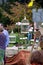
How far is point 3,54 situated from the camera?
379 cm

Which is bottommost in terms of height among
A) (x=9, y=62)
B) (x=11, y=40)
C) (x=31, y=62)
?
(x=11, y=40)

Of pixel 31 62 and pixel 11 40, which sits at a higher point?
pixel 31 62

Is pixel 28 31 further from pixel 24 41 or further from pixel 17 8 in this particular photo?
pixel 17 8

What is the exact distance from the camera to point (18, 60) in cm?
415

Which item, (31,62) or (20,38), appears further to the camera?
(20,38)

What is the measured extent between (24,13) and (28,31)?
13.6 feet

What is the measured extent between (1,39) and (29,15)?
7136 millimetres

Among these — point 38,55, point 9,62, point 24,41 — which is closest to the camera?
point 38,55

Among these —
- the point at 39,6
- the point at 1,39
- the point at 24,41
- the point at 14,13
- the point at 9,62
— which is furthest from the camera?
the point at 14,13

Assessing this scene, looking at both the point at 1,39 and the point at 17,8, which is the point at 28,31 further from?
the point at 17,8

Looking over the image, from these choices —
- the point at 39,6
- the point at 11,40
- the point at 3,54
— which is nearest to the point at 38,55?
the point at 3,54

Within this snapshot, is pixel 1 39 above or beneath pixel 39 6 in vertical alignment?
above

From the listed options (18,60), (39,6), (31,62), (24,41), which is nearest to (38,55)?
(31,62)

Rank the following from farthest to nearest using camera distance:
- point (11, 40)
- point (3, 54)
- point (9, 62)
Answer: point (11, 40) < point (9, 62) < point (3, 54)
